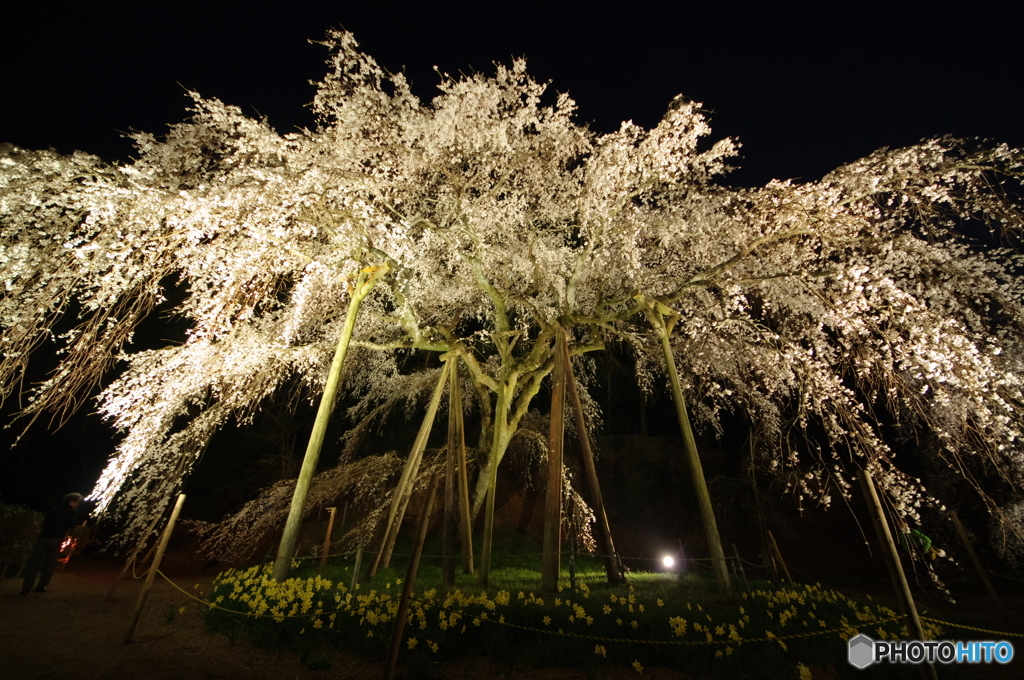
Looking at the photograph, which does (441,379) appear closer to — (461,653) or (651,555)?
(461,653)

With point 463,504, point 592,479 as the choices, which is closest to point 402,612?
point 592,479

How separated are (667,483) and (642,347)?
33.6 ft

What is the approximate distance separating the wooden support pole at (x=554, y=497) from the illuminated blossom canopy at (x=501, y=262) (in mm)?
1427

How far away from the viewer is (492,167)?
880cm

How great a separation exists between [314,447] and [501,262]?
5.21 meters

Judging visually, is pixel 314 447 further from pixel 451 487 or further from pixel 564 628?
pixel 564 628

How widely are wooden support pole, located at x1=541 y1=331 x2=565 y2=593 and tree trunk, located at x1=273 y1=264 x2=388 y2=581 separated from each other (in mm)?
3314

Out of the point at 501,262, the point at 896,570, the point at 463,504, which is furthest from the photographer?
the point at 501,262

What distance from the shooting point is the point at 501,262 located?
10375 millimetres

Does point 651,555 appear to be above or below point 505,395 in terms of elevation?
below

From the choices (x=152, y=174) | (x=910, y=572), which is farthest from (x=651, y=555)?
(x=152, y=174)

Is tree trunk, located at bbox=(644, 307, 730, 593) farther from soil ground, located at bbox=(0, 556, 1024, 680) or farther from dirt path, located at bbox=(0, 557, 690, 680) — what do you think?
dirt path, located at bbox=(0, 557, 690, 680)

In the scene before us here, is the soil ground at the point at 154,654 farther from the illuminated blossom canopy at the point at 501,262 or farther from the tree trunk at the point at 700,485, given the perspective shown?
the tree trunk at the point at 700,485

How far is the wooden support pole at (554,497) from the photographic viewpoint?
703 cm
